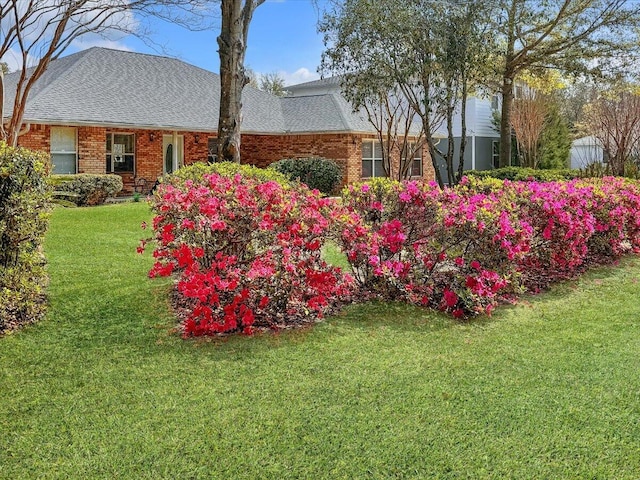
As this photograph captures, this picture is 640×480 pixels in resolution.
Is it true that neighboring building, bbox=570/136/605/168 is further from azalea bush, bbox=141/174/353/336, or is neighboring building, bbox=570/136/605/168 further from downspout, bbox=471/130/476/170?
azalea bush, bbox=141/174/353/336

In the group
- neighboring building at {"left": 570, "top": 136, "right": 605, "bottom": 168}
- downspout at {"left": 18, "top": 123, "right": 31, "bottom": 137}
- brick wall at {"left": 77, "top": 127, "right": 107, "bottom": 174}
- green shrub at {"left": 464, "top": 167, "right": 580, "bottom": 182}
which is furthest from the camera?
neighboring building at {"left": 570, "top": 136, "right": 605, "bottom": 168}

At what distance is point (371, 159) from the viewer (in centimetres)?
2292

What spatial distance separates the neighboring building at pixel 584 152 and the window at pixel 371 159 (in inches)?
498

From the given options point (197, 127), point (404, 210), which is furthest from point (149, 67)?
point (404, 210)

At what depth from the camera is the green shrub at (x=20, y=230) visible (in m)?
5.00

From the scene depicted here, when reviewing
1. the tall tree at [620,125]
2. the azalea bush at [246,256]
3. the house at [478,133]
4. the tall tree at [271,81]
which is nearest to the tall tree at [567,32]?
the tall tree at [620,125]

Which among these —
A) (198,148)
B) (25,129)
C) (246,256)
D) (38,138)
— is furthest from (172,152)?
(246,256)

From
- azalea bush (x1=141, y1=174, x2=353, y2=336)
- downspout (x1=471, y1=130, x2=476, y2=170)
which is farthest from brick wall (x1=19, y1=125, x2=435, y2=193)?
azalea bush (x1=141, y1=174, x2=353, y2=336)

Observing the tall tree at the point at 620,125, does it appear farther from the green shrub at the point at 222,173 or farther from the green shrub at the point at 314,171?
the green shrub at the point at 222,173

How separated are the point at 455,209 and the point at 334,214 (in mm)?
1296

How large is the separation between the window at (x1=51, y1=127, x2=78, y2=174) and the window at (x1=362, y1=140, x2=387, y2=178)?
9.95m

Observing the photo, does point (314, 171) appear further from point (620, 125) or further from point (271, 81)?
point (271, 81)

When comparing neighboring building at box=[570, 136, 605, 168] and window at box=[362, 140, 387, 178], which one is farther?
neighboring building at box=[570, 136, 605, 168]

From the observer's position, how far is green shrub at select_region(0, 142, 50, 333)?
500 cm
